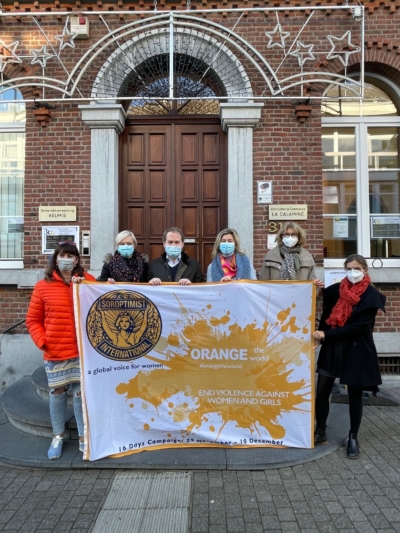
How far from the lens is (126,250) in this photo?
425cm

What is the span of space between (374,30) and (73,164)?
16.5 feet

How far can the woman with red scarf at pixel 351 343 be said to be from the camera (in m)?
3.75

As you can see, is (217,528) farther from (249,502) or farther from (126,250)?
(126,250)

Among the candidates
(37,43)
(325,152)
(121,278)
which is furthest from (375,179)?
(37,43)

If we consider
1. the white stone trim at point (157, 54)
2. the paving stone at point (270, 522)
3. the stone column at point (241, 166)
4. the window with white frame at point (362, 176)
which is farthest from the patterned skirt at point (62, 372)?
the window with white frame at point (362, 176)

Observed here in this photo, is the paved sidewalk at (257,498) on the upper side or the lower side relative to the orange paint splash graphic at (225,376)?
lower

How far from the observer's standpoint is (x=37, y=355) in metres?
6.16

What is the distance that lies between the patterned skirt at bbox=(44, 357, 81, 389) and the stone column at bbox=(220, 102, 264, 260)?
10.4ft

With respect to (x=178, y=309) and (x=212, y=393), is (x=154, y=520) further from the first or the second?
(x=178, y=309)

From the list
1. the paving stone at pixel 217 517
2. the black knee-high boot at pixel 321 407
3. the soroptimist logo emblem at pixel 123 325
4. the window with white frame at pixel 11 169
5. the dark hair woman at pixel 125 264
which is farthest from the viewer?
the window with white frame at pixel 11 169

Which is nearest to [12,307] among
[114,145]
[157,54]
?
[114,145]

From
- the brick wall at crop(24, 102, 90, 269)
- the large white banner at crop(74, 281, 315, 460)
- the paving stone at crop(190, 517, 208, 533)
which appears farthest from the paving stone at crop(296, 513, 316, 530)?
the brick wall at crop(24, 102, 90, 269)

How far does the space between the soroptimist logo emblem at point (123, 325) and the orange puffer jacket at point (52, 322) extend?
0.19m

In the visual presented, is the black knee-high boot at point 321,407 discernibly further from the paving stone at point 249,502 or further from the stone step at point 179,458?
the paving stone at point 249,502
